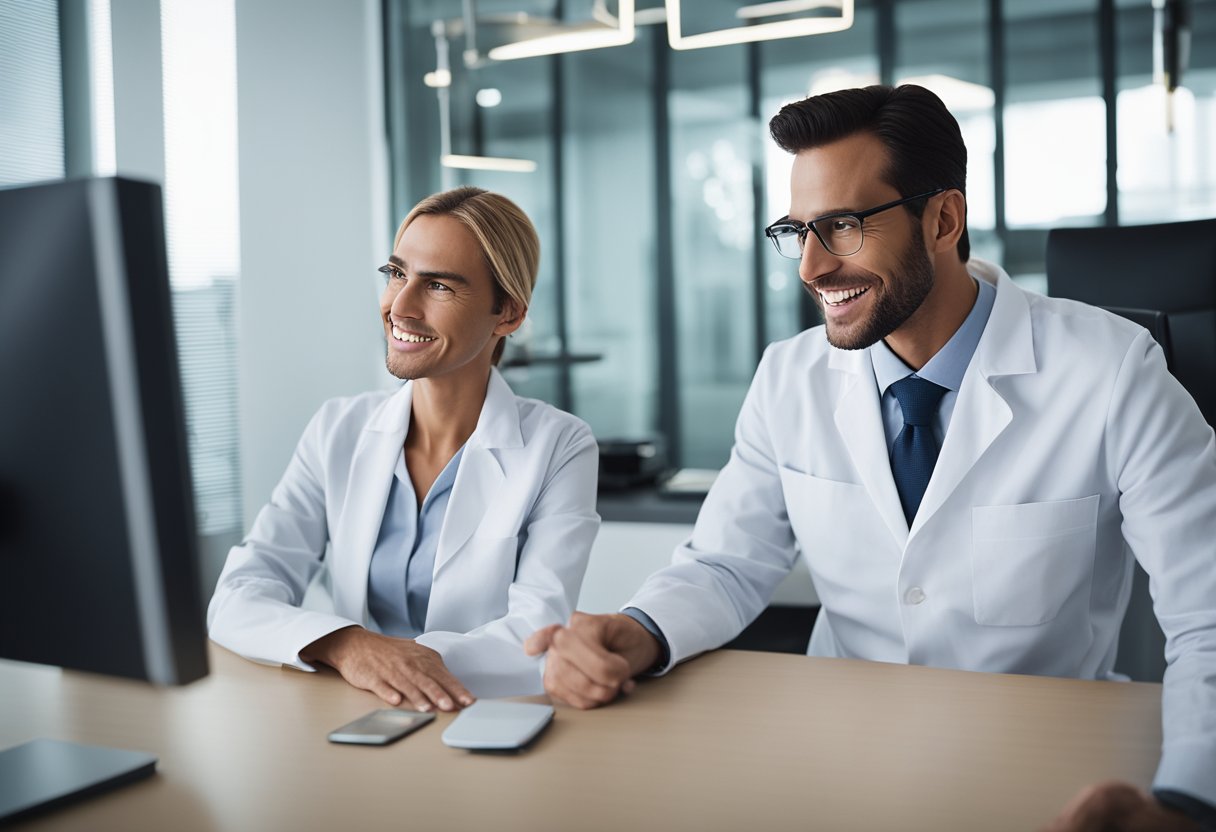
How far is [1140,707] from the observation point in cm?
129

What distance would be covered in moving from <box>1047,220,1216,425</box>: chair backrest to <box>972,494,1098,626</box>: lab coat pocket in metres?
0.59

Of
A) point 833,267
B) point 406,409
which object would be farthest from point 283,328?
point 833,267

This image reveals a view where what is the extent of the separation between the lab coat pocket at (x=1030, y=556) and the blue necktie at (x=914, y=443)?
107mm

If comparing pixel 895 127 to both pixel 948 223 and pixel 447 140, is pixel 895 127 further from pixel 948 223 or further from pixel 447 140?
pixel 447 140

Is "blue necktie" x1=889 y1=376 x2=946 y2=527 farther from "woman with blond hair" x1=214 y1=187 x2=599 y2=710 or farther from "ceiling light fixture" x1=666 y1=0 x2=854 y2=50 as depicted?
"ceiling light fixture" x1=666 y1=0 x2=854 y2=50

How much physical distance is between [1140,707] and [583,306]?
5588 millimetres

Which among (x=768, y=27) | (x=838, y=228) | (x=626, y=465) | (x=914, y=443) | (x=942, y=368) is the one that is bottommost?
(x=626, y=465)

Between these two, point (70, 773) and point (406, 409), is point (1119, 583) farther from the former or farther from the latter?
point (70, 773)

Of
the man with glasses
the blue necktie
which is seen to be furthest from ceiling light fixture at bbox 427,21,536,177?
the blue necktie

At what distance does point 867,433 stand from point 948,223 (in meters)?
0.43

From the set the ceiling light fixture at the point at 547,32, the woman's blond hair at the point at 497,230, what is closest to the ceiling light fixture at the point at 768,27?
the ceiling light fixture at the point at 547,32

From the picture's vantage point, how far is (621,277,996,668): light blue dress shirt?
5.91 ft

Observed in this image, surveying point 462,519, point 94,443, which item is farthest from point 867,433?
point 94,443

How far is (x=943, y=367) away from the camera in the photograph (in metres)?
1.81
